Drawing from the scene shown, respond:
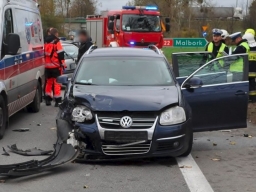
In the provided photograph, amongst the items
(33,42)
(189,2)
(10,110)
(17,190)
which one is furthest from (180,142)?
(189,2)

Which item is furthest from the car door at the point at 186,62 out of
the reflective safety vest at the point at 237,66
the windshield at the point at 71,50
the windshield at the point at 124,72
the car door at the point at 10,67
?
the windshield at the point at 71,50

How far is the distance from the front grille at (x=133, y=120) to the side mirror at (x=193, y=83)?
1450 millimetres

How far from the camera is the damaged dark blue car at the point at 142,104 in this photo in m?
7.49

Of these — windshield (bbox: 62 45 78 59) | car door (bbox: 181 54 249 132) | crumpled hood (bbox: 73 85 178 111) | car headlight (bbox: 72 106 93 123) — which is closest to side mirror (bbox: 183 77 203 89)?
car door (bbox: 181 54 249 132)

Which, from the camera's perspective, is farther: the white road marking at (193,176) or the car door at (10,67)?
the car door at (10,67)

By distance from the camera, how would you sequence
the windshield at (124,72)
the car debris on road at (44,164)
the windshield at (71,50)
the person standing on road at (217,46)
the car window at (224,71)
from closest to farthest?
the car debris on road at (44,164)
the windshield at (124,72)
the car window at (224,71)
the person standing on road at (217,46)
the windshield at (71,50)

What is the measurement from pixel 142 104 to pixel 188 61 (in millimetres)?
2912

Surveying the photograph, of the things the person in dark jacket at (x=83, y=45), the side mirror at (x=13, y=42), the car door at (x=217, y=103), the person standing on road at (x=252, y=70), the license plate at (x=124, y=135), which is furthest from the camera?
the person in dark jacket at (x=83, y=45)

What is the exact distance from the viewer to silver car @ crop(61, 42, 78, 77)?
17.9 m

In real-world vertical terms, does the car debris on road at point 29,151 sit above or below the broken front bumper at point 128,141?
below

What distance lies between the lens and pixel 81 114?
7672 millimetres

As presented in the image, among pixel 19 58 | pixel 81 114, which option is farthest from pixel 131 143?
pixel 19 58

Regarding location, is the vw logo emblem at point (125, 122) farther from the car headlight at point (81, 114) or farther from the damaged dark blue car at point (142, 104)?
the car headlight at point (81, 114)

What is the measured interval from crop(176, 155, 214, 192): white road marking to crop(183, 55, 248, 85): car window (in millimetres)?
1445
